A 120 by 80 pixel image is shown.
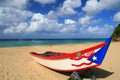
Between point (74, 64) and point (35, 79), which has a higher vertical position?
point (74, 64)

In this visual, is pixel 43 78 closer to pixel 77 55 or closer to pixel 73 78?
pixel 73 78

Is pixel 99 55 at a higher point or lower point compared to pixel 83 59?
higher

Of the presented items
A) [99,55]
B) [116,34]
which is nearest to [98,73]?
[99,55]

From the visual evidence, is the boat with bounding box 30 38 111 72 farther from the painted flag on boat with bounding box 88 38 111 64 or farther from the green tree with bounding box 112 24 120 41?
the green tree with bounding box 112 24 120 41

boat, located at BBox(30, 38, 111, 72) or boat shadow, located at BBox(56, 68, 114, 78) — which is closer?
boat, located at BBox(30, 38, 111, 72)

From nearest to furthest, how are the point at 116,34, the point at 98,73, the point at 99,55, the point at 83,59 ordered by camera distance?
the point at 99,55, the point at 83,59, the point at 98,73, the point at 116,34

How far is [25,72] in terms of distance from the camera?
33.9 ft

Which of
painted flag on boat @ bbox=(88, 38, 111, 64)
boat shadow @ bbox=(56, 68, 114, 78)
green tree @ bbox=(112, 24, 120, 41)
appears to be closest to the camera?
painted flag on boat @ bbox=(88, 38, 111, 64)

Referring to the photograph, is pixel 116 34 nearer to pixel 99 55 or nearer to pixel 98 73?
pixel 98 73

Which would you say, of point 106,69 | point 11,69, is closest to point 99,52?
point 106,69

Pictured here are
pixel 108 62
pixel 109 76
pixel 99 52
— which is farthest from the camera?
pixel 108 62

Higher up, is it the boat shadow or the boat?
the boat

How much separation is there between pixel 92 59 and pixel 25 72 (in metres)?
4.17

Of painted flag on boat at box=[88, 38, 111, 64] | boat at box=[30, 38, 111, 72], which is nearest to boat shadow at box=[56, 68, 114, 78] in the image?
boat at box=[30, 38, 111, 72]
